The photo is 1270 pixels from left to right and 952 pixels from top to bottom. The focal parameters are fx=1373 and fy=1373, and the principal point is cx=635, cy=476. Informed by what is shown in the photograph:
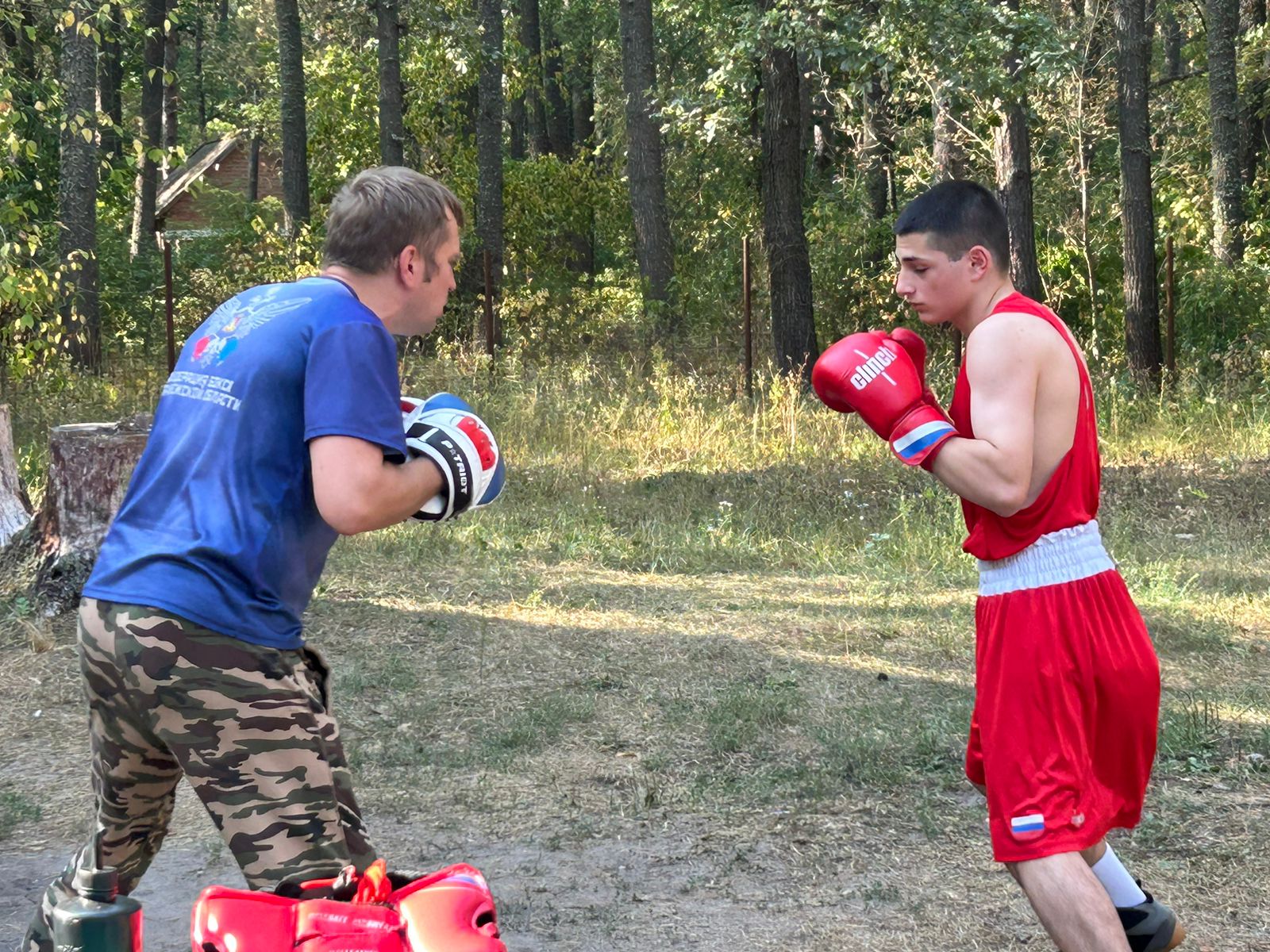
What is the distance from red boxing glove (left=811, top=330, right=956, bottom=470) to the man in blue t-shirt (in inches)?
37.9

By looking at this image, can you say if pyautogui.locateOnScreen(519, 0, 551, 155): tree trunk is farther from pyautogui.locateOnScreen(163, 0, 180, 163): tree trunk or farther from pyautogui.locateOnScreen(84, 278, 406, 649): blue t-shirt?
pyautogui.locateOnScreen(84, 278, 406, 649): blue t-shirt

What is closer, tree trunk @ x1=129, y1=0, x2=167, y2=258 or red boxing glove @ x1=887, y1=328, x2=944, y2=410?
red boxing glove @ x1=887, y1=328, x2=944, y2=410

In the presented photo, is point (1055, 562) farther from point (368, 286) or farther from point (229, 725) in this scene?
point (229, 725)

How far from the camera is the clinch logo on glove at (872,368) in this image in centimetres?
305

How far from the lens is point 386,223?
98.7 inches

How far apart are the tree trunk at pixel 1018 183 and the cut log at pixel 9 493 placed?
1014 centimetres

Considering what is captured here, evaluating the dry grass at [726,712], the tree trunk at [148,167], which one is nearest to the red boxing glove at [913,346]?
the dry grass at [726,712]

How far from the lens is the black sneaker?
302 cm

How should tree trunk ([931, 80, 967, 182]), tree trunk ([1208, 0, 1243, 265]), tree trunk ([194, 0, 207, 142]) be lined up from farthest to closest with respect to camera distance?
1. tree trunk ([194, 0, 207, 142])
2. tree trunk ([1208, 0, 1243, 265])
3. tree trunk ([931, 80, 967, 182])

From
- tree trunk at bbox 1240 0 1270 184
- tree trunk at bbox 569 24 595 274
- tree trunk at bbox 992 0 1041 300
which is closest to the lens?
tree trunk at bbox 992 0 1041 300

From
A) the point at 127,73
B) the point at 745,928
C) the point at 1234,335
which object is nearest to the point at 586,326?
the point at 1234,335

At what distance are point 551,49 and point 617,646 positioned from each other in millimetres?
27045

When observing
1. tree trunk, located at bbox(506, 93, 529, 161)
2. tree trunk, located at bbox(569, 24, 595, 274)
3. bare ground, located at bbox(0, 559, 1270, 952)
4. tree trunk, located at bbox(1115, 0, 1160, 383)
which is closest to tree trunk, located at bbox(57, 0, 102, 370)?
bare ground, located at bbox(0, 559, 1270, 952)

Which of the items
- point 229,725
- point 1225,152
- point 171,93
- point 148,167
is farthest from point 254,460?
point 171,93
